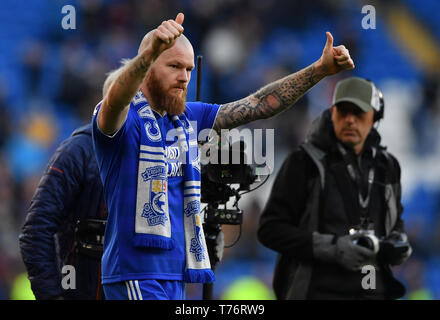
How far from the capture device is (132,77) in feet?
8.77

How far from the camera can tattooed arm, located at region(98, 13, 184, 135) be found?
2.62 metres

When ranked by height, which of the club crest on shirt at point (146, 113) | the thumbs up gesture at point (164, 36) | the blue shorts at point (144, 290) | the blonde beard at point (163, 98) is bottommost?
the blue shorts at point (144, 290)

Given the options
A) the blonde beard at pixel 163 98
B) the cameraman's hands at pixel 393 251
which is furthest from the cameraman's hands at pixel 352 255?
the blonde beard at pixel 163 98

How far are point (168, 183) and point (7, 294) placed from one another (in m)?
4.87

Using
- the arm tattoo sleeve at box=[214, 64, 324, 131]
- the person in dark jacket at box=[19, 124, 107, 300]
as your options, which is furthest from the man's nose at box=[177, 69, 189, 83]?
the person in dark jacket at box=[19, 124, 107, 300]

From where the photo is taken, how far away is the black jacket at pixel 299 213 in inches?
164

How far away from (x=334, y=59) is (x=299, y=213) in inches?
57.2

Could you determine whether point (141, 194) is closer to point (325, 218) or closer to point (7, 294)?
point (325, 218)

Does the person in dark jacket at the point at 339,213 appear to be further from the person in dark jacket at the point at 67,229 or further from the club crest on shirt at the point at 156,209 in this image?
the club crest on shirt at the point at 156,209

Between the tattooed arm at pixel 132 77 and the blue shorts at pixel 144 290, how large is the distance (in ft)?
1.96

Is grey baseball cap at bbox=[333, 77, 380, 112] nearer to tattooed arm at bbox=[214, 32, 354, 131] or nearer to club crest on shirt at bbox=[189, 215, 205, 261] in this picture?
tattooed arm at bbox=[214, 32, 354, 131]

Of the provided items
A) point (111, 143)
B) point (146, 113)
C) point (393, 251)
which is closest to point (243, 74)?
point (393, 251)

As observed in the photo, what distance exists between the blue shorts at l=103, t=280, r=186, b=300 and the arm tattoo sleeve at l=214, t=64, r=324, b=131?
2.61ft

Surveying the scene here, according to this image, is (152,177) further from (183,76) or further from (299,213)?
(299,213)
